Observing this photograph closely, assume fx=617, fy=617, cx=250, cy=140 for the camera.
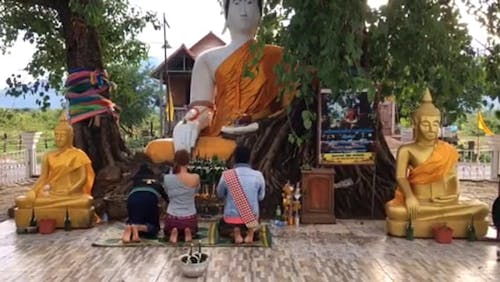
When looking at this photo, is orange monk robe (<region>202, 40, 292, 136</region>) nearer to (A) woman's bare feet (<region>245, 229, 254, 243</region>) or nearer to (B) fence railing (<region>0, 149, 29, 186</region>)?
(A) woman's bare feet (<region>245, 229, 254, 243</region>)

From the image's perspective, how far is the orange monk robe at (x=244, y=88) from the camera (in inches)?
352

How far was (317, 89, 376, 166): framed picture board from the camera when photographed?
7812 millimetres

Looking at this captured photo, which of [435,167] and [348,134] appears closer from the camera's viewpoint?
[435,167]

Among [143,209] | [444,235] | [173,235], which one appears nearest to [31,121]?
[143,209]

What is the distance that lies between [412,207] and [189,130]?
3189mm

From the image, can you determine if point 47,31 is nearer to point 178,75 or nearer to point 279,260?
point 279,260

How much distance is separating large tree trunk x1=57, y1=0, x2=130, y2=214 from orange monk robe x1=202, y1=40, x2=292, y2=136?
1.59 m

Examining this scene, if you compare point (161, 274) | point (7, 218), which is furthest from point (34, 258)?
point (7, 218)

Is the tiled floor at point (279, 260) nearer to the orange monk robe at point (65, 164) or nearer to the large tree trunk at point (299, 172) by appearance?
the orange monk robe at point (65, 164)

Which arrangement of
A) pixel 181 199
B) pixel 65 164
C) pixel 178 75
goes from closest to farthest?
pixel 181 199 → pixel 65 164 → pixel 178 75

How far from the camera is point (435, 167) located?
6.82 m

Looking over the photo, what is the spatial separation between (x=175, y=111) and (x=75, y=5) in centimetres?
Result: 1120

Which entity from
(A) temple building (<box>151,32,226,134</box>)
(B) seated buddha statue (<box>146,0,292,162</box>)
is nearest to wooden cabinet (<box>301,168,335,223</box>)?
(B) seated buddha statue (<box>146,0,292,162</box>)

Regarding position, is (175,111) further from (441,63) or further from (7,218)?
(441,63)
